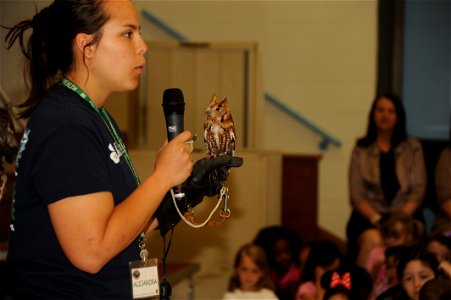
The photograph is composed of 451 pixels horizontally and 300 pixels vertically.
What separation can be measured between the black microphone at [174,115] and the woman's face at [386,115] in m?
2.88

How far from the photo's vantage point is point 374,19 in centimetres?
527

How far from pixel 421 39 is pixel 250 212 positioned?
6.53 ft

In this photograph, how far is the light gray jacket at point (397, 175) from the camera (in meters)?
4.17

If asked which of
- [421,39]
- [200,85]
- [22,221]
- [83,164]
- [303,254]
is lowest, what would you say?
[303,254]

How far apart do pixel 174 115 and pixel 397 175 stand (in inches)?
117

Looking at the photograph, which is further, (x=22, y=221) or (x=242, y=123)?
(x=242, y=123)

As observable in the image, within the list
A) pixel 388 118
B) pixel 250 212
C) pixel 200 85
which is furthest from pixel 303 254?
pixel 200 85

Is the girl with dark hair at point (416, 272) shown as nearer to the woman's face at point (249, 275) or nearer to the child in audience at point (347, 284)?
the child in audience at point (347, 284)

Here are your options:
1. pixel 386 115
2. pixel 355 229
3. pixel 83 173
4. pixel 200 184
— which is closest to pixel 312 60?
pixel 386 115

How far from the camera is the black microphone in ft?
4.68

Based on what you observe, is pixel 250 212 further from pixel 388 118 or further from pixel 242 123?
pixel 388 118

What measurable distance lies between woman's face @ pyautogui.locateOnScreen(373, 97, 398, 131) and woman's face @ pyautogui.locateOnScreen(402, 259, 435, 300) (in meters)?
1.29

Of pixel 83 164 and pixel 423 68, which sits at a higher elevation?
pixel 423 68

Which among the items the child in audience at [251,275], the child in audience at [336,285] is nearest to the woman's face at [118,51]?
the child in audience at [336,285]
